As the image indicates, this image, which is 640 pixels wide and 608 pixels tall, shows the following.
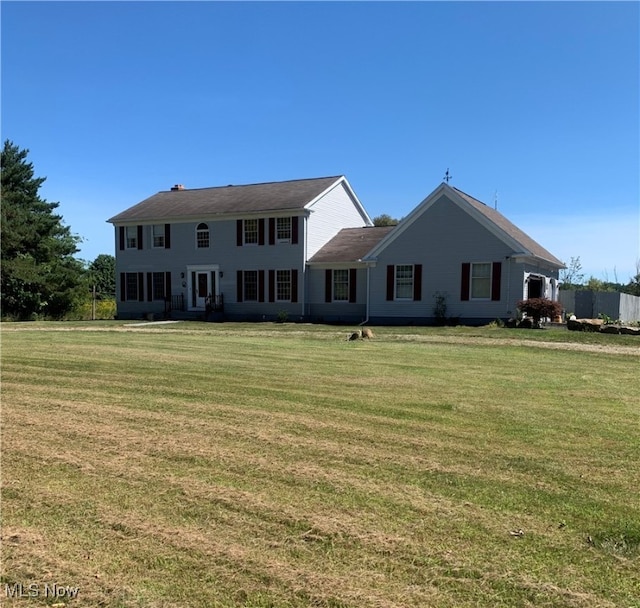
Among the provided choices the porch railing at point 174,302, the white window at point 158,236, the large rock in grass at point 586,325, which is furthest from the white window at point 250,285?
the large rock in grass at point 586,325

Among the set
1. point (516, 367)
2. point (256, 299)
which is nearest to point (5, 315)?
point (256, 299)

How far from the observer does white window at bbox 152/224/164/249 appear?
28.6 meters

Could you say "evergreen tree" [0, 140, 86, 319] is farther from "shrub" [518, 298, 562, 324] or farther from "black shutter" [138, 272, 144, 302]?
"shrub" [518, 298, 562, 324]

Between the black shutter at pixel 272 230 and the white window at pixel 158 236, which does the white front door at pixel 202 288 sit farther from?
the black shutter at pixel 272 230

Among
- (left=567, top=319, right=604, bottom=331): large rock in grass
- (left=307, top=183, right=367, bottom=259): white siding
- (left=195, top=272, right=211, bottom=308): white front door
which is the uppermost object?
(left=307, top=183, right=367, bottom=259): white siding

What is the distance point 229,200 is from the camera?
93.0 ft

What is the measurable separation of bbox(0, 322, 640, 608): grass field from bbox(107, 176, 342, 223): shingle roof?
1989 centimetres

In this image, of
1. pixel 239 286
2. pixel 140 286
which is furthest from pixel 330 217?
pixel 140 286

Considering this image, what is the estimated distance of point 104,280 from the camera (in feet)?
228

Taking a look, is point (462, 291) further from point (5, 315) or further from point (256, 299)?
point (5, 315)

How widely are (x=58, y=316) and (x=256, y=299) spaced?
1887 cm

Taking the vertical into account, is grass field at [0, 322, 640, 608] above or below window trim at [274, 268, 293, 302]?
below

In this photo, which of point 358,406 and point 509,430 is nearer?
point 509,430

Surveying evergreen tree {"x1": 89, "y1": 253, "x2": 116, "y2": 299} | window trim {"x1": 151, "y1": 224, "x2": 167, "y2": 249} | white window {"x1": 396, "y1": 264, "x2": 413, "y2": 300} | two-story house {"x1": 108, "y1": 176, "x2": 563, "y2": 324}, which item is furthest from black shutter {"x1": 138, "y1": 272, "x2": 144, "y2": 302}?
evergreen tree {"x1": 89, "y1": 253, "x2": 116, "y2": 299}
